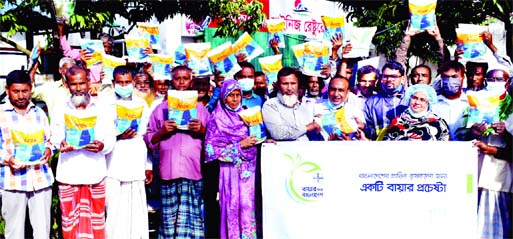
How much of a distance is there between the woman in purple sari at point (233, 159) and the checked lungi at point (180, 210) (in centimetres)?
24

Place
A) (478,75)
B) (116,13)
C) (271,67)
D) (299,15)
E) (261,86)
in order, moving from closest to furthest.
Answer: (478,75)
(271,67)
(261,86)
(116,13)
(299,15)

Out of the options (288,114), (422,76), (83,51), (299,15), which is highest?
(299,15)

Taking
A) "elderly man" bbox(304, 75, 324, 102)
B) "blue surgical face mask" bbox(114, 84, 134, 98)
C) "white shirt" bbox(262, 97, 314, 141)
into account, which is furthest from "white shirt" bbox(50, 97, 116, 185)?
"elderly man" bbox(304, 75, 324, 102)

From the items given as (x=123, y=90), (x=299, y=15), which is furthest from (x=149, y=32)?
(x=299, y=15)

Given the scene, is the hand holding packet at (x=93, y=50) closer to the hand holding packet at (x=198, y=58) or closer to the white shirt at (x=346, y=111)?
the hand holding packet at (x=198, y=58)

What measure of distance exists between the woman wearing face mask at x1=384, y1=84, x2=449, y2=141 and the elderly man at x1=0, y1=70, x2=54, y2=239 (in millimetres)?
2951

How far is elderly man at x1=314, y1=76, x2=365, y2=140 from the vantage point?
6316 millimetres

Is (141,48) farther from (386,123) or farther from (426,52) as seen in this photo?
(426,52)

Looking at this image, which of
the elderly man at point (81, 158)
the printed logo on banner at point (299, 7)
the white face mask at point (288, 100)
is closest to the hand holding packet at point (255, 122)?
the white face mask at point (288, 100)

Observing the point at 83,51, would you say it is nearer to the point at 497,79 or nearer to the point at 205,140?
the point at 205,140

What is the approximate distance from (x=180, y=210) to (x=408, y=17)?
4.03 meters

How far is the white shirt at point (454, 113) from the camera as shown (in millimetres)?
6340

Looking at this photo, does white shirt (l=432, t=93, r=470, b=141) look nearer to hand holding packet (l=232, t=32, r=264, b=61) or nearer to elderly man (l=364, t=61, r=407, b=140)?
elderly man (l=364, t=61, r=407, b=140)

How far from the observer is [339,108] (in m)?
6.36
